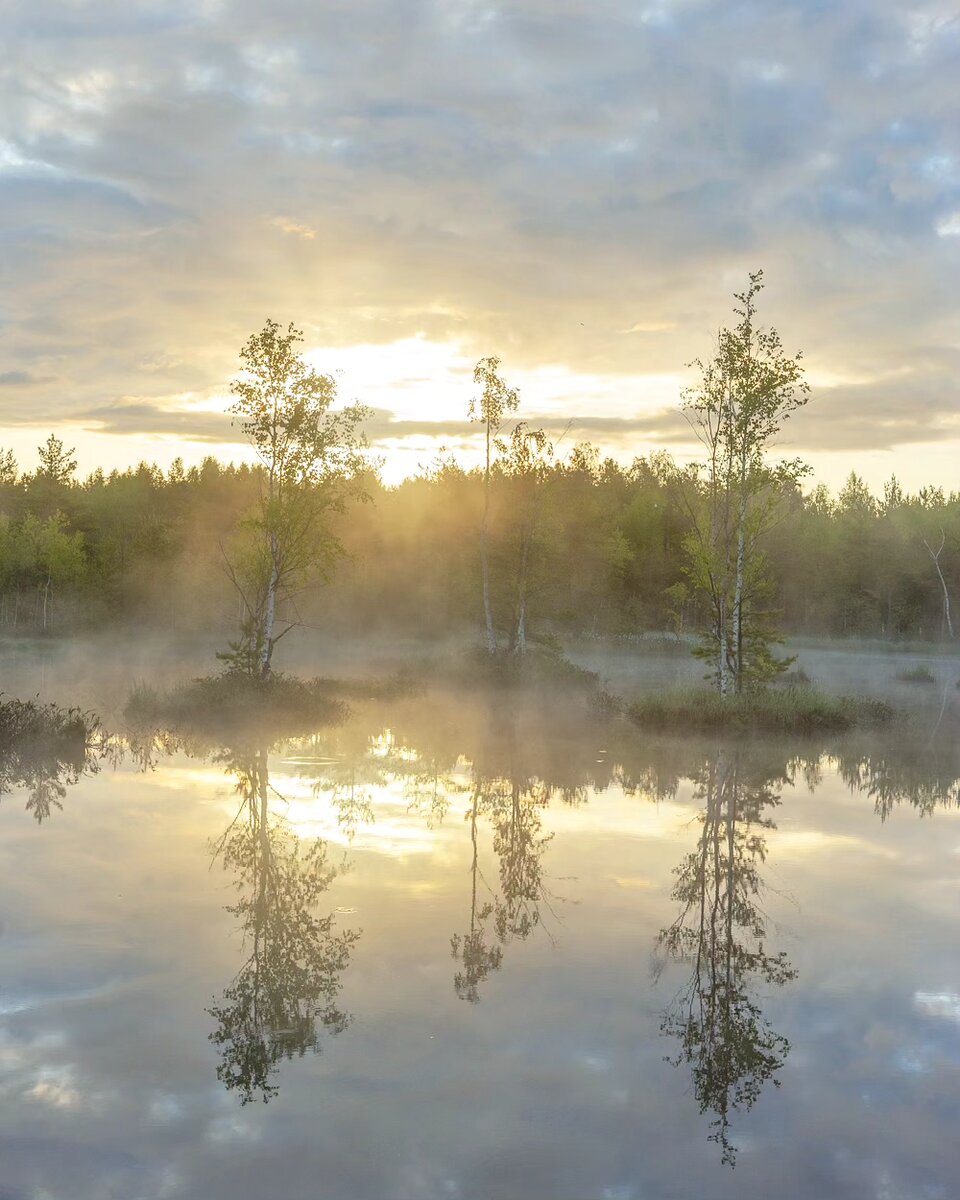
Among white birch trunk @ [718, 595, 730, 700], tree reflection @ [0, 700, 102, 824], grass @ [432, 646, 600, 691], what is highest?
white birch trunk @ [718, 595, 730, 700]

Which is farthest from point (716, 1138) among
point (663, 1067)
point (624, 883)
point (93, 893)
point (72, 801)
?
point (72, 801)

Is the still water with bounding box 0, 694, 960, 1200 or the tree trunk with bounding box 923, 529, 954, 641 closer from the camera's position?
the still water with bounding box 0, 694, 960, 1200

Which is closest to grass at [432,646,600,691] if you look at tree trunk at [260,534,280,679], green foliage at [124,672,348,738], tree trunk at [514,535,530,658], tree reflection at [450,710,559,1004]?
tree trunk at [514,535,530,658]

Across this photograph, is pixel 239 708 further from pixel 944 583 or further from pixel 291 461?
pixel 944 583

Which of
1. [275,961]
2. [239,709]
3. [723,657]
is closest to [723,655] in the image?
[723,657]

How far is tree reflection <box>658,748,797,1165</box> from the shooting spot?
8.09 metres

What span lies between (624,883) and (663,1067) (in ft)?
18.1

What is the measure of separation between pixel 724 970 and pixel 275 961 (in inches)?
170

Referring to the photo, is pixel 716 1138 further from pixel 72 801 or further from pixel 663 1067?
pixel 72 801

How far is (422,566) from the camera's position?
88.7m

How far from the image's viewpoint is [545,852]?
15258 mm

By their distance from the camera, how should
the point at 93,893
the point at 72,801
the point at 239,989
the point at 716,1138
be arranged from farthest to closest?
the point at 72,801 < the point at 93,893 < the point at 239,989 < the point at 716,1138

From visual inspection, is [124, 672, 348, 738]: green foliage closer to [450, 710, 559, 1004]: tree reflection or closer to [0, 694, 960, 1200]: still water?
[450, 710, 559, 1004]: tree reflection

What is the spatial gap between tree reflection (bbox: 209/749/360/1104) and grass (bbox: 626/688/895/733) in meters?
15.6
